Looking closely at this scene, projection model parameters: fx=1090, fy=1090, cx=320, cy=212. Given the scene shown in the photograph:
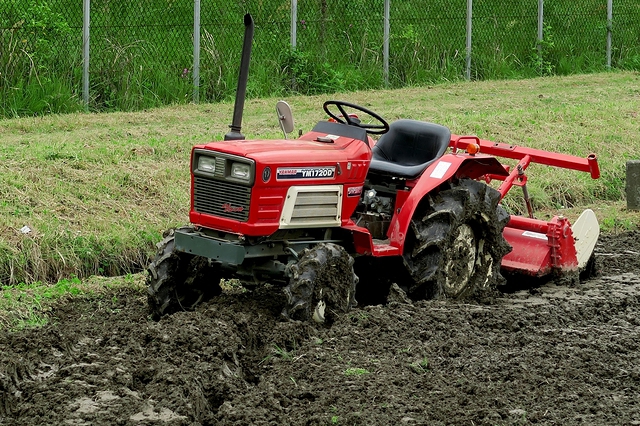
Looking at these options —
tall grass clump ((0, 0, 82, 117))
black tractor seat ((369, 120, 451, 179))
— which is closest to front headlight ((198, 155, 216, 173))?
black tractor seat ((369, 120, 451, 179))

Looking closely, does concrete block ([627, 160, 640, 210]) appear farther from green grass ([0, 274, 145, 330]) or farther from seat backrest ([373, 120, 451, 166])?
green grass ([0, 274, 145, 330])

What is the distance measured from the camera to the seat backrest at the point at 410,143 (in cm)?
812

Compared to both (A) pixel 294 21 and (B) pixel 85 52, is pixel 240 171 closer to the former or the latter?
(B) pixel 85 52

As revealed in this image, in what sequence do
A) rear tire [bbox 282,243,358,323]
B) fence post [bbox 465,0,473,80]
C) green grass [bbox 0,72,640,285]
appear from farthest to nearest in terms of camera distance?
fence post [bbox 465,0,473,80], green grass [bbox 0,72,640,285], rear tire [bbox 282,243,358,323]

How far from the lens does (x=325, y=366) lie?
602cm

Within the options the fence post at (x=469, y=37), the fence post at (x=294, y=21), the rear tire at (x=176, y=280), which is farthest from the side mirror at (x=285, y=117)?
the fence post at (x=469, y=37)

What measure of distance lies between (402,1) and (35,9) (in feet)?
22.5

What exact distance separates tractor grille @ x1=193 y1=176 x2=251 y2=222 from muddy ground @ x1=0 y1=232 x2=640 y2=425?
620 millimetres

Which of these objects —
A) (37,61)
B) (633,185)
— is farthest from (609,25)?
(37,61)

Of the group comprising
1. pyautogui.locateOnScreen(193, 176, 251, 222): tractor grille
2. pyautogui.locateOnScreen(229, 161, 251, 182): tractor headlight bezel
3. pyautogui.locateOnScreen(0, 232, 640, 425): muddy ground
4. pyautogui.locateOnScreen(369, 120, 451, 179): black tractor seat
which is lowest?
pyautogui.locateOnScreen(0, 232, 640, 425): muddy ground

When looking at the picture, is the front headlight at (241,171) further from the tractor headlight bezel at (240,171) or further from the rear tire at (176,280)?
the rear tire at (176,280)

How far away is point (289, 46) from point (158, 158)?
5969 mm

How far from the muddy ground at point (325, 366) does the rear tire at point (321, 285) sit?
0.11 m

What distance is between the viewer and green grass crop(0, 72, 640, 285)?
877 cm
